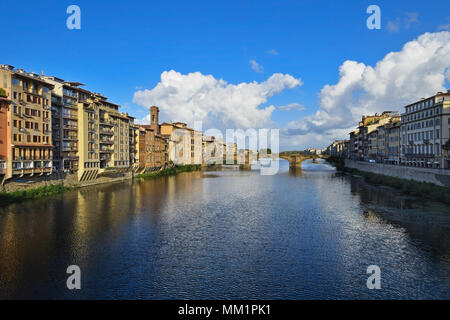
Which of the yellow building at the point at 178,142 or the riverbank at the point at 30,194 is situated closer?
the riverbank at the point at 30,194

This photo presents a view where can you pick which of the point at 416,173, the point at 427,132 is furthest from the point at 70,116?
the point at 427,132

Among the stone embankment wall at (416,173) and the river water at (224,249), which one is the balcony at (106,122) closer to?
the river water at (224,249)

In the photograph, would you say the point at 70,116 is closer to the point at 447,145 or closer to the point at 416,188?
the point at 416,188

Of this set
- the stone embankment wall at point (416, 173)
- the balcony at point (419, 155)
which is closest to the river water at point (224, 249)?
the stone embankment wall at point (416, 173)

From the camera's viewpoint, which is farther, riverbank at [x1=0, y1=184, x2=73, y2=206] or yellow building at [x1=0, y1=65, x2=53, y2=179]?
yellow building at [x1=0, y1=65, x2=53, y2=179]

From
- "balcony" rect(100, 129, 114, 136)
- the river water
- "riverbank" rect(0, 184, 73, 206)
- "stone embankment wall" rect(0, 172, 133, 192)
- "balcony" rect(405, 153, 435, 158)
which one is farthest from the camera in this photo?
"balcony" rect(100, 129, 114, 136)

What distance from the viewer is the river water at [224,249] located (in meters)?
15.6

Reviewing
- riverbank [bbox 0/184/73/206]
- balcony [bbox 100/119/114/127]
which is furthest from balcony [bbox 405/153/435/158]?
riverbank [bbox 0/184/73/206]

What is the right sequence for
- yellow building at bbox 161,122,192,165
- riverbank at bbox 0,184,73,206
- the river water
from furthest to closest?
yellow building at bbox 161,122,192,165 < riverbank at bbox 0,184,73,206 < the river water

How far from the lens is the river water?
613 inches

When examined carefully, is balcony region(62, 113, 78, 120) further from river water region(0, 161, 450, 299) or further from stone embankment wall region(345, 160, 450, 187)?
stone embankment wall region(345, 160, 450, 187)

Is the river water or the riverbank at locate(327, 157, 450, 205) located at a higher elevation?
the riverbank at locate(327, 157, 450, 205)

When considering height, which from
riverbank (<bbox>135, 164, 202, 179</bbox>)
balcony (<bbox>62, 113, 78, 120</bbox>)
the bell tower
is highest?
the bell tower
